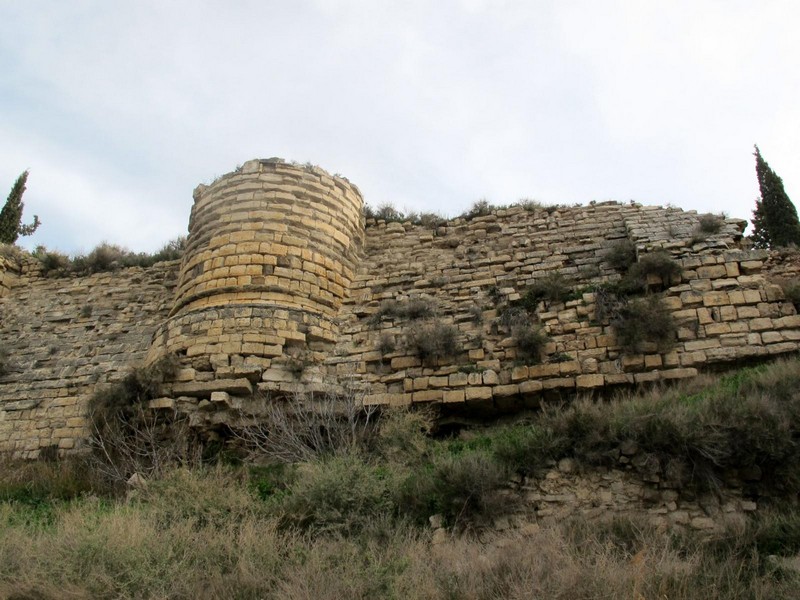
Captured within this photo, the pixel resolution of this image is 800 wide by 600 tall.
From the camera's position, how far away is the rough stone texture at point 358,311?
8.56 m

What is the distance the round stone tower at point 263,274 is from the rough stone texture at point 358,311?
3 centimetres

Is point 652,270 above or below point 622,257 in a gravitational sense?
below

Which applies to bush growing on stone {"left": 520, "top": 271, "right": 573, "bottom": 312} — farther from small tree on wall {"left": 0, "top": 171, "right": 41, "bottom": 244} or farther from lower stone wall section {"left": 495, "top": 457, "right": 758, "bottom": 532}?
small tree on wall {"left": 0, "top": 171, "right": 41, "bottom": 244}

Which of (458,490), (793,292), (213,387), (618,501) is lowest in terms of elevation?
(618,501)

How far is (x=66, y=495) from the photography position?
27.9ft


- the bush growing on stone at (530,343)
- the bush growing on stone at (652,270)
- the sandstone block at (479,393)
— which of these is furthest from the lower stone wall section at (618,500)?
the bush growing on stone at (652,270)

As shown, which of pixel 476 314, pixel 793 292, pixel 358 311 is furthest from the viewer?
pixel 358 311

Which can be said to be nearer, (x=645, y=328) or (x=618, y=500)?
(x=618, y=500)

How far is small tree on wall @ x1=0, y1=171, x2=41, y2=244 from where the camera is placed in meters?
18.1

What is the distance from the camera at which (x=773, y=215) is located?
1452cm

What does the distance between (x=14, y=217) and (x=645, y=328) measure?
55.5 feet

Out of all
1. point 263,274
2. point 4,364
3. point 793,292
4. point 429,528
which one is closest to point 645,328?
point 793,292

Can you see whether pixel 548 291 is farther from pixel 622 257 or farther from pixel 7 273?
pixel 7 273

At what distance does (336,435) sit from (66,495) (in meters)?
3.40
